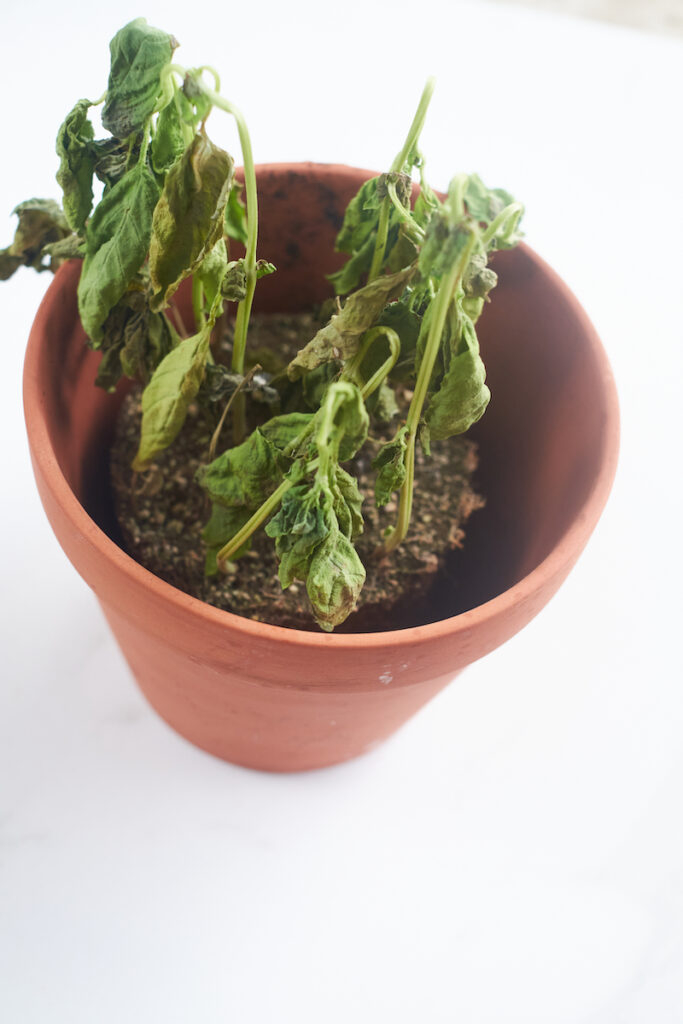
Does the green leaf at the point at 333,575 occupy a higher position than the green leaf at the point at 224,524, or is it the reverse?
the green leaf at the point at 333,575

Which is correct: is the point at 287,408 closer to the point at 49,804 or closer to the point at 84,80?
the point at 49,804

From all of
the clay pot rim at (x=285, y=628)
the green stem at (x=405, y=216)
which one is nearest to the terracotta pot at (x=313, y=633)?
the clay pot rim at (x=285, y=628)

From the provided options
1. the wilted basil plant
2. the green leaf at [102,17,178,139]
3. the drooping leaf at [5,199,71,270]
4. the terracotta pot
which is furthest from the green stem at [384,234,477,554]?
the drooping leaf at [5,199,71,270]

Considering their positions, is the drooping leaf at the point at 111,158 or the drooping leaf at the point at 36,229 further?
the drooping leaf at the point at 36,229

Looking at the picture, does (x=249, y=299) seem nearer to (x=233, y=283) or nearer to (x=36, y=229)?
(x=233, y=283)

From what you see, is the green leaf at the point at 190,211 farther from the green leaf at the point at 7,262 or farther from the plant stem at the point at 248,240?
the green leaf at the point at 7,262

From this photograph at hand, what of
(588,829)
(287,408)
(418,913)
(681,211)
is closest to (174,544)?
(287,408)

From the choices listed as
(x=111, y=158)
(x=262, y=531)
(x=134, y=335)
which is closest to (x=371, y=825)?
(x=262, y=531)
